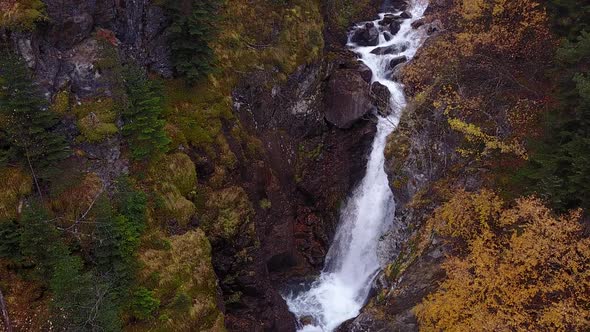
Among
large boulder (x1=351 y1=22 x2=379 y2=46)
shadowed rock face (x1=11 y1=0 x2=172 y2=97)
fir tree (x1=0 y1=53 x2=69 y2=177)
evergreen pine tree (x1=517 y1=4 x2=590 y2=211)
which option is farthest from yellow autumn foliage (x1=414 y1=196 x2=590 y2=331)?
large boulder (x1=351 y1=22 x2=379 y2=46)

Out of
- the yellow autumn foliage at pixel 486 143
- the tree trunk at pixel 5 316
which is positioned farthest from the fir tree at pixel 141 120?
the yellow autumn foliage at pixel 486 143

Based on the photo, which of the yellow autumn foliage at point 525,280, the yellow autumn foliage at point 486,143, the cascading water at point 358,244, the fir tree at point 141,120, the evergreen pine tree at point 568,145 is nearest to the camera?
the yellow autumn foliage at point 525,280

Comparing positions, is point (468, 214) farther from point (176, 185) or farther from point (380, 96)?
point (380, 96)

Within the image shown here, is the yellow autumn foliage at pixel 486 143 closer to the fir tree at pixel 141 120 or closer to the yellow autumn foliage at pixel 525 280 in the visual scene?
the yellow autumn foliage at pixel 525 280

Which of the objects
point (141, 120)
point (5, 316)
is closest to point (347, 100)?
point (141, 120)

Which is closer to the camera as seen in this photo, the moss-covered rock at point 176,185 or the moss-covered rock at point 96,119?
the moss-covered rock at point 96,119

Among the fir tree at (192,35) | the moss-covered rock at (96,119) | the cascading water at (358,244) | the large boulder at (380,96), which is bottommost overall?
the cascading water at (358,244)

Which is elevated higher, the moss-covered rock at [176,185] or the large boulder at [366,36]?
the large boulder at [366,36]

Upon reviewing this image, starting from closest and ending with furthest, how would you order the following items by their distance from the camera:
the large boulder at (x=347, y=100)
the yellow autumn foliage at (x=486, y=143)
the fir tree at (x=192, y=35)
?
the yellow autumn foliage at (x=486, y=143)
the fir tree at (x=192, y=35)
the large boulder at (x=347, y=100)
